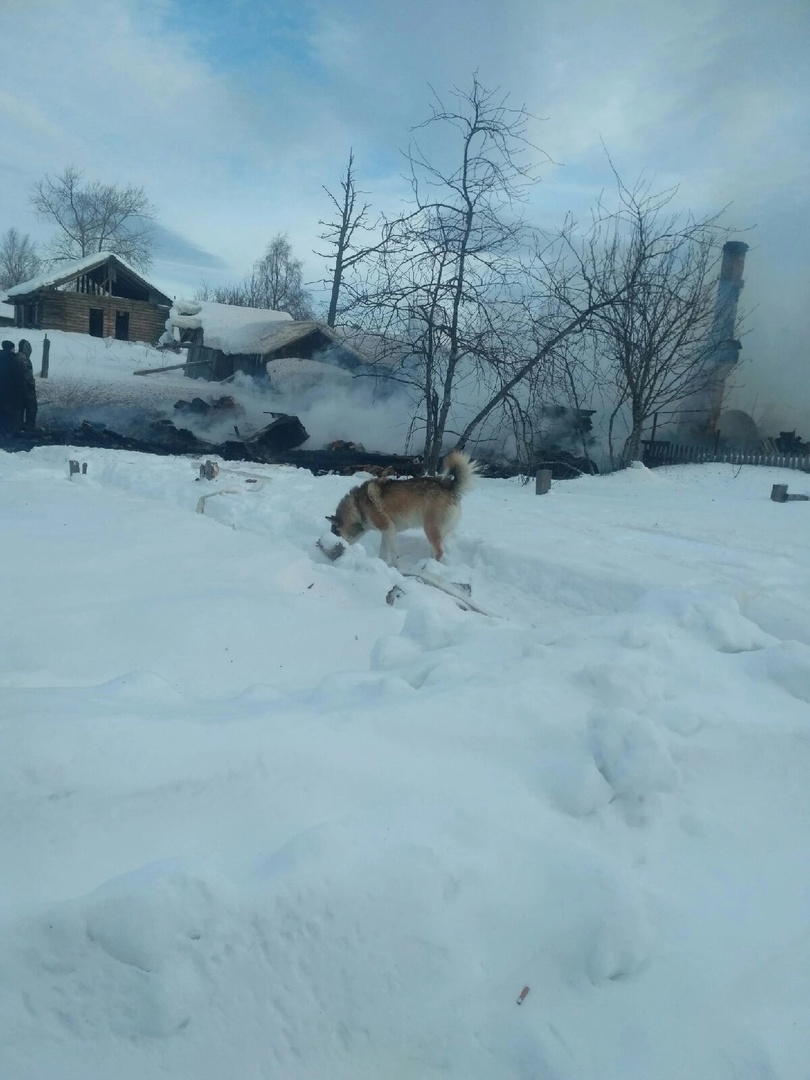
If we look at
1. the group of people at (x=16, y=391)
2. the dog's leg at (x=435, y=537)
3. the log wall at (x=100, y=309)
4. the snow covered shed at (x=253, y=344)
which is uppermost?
the log wall at (x=100, y=309)

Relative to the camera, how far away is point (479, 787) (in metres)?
2.70

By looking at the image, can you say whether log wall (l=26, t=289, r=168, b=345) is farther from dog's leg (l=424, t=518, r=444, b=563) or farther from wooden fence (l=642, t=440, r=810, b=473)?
dog's leg (l=424, t=518, r=444, b=563)

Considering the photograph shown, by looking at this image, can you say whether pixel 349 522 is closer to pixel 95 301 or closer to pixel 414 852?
pixel 414 852

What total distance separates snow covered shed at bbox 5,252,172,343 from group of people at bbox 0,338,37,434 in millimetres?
22192

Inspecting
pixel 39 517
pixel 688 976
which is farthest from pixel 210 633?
pixel 39 517

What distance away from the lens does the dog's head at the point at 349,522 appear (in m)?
8.86

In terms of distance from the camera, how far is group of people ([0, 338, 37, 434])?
17.8 m

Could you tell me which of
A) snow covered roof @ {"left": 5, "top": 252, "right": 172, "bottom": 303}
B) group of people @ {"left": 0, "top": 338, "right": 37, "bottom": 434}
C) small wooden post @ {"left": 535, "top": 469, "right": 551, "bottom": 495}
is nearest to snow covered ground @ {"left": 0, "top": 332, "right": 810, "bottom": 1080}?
small wooden post @ {"left": 535, "top": 469, "right": 551, "bottom": 495}

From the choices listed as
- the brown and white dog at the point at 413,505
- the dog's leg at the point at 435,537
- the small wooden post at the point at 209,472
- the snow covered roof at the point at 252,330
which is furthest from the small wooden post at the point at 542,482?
the snow covered roof at the point at 252,330

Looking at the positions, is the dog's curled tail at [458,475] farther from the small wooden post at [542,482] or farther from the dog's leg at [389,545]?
the small wooden post at [542,482]

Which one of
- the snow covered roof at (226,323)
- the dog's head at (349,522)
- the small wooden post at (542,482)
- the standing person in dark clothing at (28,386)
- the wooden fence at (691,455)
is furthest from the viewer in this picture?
the snow covered roof at (226,323)

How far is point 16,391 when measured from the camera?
18047mm

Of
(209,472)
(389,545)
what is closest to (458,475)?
(389,545)

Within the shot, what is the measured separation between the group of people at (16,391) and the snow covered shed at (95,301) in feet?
72.8
